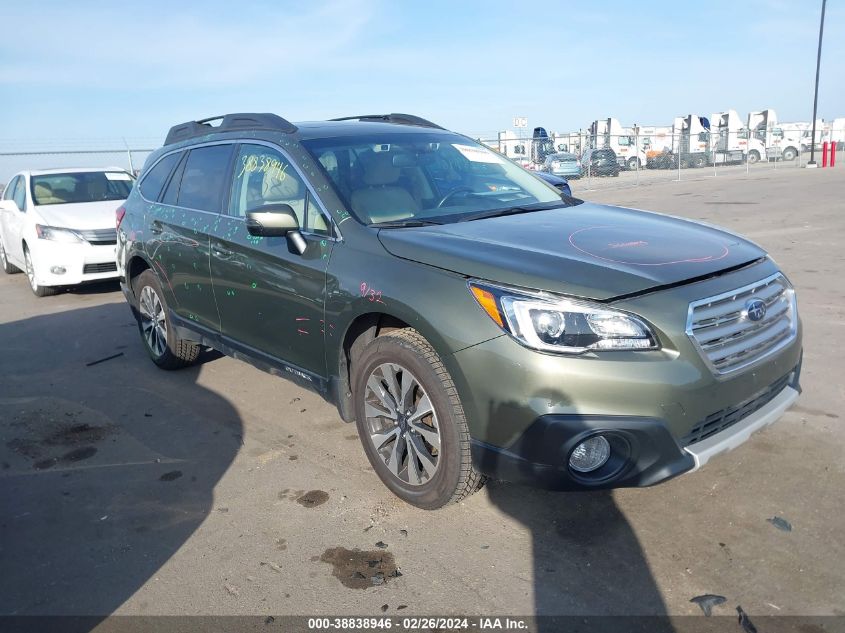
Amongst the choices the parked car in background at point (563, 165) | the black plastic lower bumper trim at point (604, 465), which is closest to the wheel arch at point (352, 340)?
the black plastic lower bumper trim at point (604, 465)

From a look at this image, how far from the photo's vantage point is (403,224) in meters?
3.53

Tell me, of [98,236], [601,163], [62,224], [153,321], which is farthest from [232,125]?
[601,163]

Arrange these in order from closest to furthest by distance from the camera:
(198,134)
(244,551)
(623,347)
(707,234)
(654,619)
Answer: (654,619)
(623,347)
(244,551)
(707,234)
(198,134)

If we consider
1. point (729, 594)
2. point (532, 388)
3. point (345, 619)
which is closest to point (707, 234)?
point (532, 388)

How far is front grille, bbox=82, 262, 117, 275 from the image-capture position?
8.59m

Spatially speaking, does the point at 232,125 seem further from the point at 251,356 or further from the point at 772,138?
the point at 772,138

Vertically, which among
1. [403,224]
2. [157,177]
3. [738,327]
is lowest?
[738,327]

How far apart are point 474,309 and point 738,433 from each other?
47.4 inches

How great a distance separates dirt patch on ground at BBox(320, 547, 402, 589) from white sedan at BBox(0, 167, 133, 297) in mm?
6909

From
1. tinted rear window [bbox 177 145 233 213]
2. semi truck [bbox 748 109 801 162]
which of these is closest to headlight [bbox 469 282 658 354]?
tinted rear window [bbox 177 145 233 213]

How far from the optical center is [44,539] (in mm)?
3221

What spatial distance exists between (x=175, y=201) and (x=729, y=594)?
4.25 m

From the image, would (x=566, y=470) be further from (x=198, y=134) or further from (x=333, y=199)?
(x=198, y=134)

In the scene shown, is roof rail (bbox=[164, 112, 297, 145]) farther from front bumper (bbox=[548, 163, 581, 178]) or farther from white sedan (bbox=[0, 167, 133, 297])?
front bumper (bbox=[548, 163, 581, 178])
